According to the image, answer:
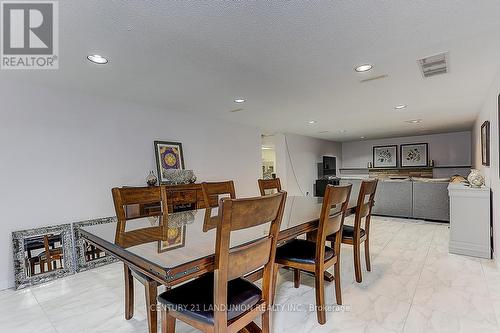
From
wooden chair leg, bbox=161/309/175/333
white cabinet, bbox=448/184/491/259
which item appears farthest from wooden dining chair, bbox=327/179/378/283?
white cabinet, bbox=448/184/491/259

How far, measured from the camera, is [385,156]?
8.30m

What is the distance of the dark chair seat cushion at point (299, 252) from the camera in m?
1.88

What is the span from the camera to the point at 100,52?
2.01 metres

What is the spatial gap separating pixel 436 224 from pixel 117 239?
18.1 ft

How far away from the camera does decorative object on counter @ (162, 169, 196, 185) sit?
369cm

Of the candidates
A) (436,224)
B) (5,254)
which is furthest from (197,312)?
(436,224)

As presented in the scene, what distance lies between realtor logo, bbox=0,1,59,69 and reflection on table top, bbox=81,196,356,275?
134 cm

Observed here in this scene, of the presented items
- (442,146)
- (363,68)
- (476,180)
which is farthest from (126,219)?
(442,146)

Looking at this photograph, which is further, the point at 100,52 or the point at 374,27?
the point at 100,52

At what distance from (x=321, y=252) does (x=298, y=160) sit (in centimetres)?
530

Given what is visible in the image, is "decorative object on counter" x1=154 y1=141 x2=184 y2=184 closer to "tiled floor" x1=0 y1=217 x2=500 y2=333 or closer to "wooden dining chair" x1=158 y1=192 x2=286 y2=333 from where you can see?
"tiled floor" x1=0 y1=217 x2=500 y2=333

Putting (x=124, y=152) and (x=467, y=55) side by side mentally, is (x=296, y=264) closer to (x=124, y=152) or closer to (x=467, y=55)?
(x=467, y=55)

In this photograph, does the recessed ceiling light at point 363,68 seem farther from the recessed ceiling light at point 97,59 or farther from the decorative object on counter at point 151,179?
the decorative object on counter at point 151,179

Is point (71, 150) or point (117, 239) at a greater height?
point (71, 150)
